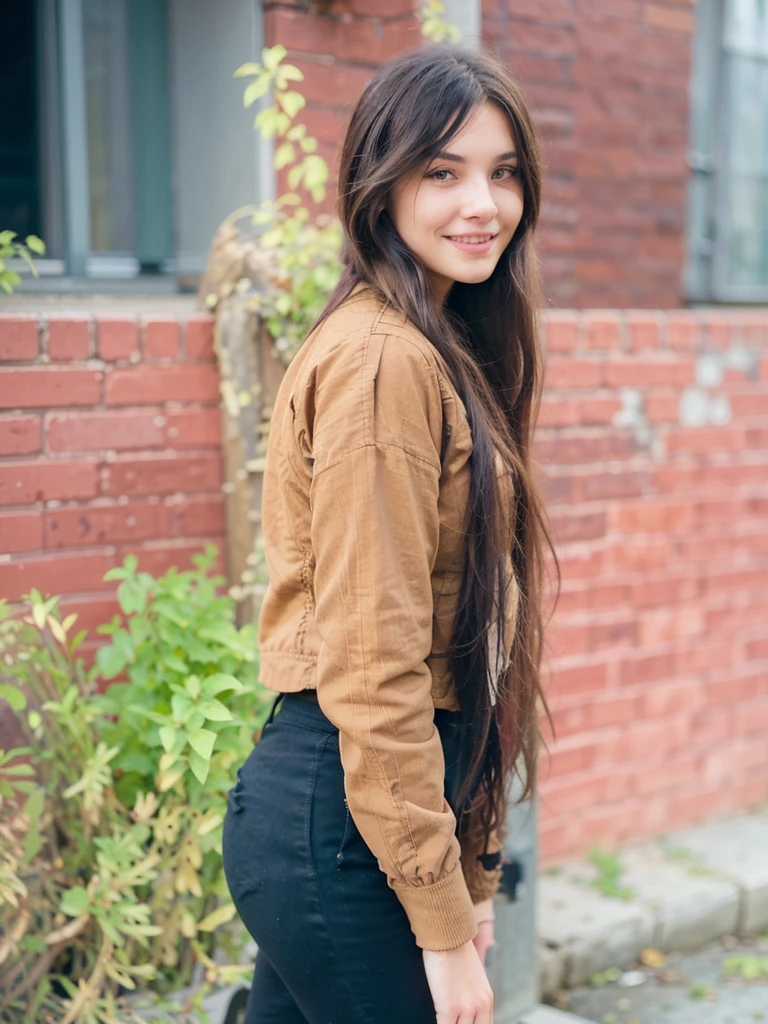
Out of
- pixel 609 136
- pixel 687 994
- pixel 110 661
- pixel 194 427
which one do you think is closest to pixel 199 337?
pixel 194 427

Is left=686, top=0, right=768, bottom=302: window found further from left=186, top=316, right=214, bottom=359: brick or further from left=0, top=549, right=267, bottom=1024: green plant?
left=0, top=549, right=267, bottom=1024: green plant

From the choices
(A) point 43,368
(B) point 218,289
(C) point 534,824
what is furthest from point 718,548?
(A) point 43,368

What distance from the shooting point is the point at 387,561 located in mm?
1410

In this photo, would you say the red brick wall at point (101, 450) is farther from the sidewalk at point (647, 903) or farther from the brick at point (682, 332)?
the brick at point (682, 332)

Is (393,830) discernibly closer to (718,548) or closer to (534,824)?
(534,824)

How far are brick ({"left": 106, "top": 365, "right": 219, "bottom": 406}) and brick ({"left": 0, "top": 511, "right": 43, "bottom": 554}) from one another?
1.06 ft

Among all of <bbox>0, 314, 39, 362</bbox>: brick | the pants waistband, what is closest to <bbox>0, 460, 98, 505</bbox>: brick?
<bbox>0, 314, 39, 362</bbox>: brick

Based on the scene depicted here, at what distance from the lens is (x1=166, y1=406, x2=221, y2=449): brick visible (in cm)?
275

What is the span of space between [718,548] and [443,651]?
2.65 metres

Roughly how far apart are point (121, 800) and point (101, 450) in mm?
774

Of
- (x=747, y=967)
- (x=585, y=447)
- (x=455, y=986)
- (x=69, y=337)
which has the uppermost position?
(x=69, y=337)

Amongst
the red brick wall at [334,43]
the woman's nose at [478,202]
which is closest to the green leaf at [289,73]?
the red brick wall at [334,43]

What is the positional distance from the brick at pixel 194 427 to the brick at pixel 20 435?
1.06ft

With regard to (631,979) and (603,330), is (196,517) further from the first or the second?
(631,979)
